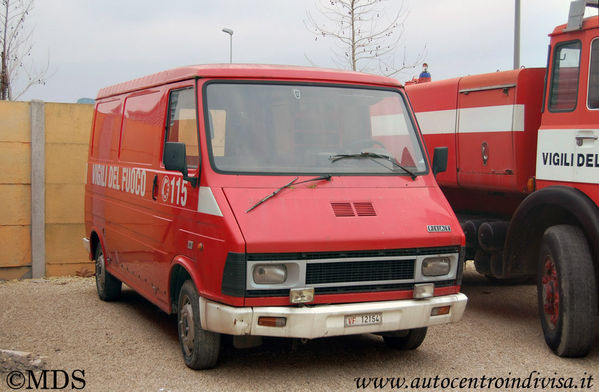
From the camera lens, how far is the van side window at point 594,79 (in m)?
6.54

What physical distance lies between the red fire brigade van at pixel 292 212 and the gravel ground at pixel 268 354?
11.9 inches

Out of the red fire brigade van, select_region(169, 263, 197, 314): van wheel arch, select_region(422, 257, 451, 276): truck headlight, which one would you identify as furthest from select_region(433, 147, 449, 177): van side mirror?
select_region(169, 263, 197, 314): van wheel arch

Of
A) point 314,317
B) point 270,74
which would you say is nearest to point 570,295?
point 314,317

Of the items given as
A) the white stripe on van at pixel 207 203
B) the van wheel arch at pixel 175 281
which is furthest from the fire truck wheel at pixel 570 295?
the van wheel arch at pixel 175 281

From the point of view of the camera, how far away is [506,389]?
5.74 metres

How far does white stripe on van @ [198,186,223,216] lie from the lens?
574 cm

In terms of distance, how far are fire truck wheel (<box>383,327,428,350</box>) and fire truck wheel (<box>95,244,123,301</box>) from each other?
12.1 feet

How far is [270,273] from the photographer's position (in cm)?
556

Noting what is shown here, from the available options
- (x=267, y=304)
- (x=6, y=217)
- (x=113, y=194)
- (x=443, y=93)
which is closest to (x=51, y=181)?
(x=6, y=217)

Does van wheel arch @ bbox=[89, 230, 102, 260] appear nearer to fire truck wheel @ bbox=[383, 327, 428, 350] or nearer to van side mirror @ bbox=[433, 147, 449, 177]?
fire truck wheel @ bbox=[383, 327, 428, 350]

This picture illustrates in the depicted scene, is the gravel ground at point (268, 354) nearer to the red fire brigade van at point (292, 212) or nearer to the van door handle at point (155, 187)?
the red fire brigade van at point (292, 212)

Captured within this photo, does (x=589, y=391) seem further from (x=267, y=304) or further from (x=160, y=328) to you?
(x=160, y=328)

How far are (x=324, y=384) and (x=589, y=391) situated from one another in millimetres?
1898

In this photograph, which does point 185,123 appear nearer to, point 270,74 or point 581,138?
point 270,74
